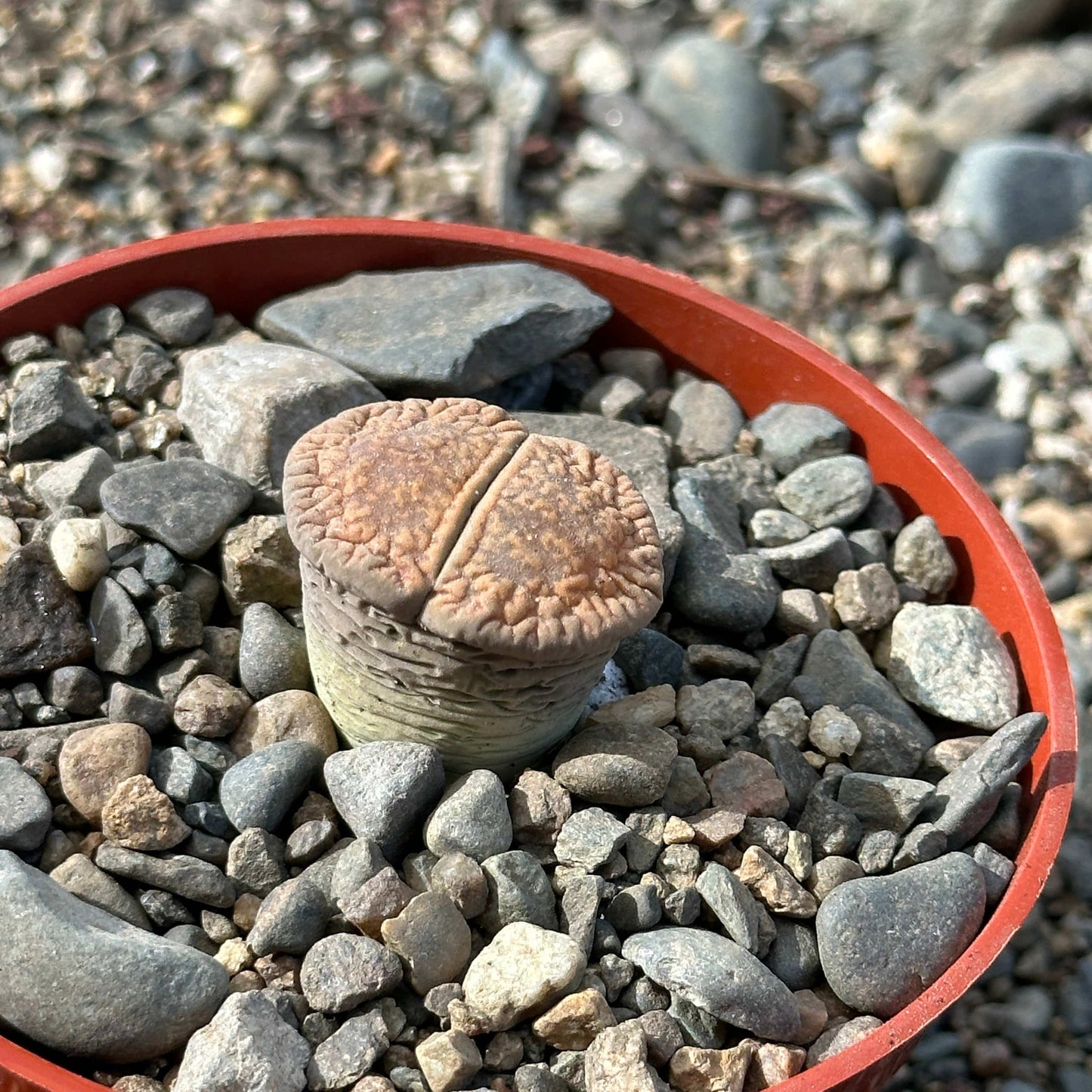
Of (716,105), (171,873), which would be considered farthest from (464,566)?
(716,105)

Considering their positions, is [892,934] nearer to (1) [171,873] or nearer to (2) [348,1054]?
(2) [348,1054]

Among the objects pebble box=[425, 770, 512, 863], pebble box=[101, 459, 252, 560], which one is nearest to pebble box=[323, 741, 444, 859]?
pebble box=[425, 770, 512, 863]

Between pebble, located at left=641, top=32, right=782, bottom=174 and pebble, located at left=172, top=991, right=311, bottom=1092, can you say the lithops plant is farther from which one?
pebble, located at left=641, top=32, right=782, bottom=174

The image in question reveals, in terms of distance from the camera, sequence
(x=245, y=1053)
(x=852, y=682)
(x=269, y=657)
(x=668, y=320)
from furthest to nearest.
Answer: (x=668, y=320) → (x=852, y=682) → (x=269, y=657) → (x=245, y=1053)

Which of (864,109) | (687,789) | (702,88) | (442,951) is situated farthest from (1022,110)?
(442,951)

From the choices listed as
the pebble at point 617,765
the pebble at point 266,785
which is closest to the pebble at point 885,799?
the pebble at point 617,765
